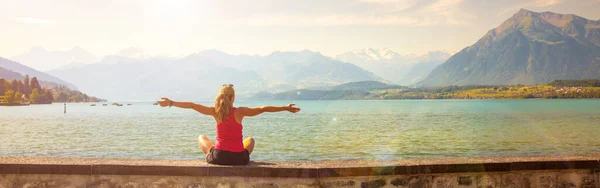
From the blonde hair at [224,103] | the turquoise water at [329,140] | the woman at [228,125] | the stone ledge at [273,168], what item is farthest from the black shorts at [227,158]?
the turquoise water at [329,140]

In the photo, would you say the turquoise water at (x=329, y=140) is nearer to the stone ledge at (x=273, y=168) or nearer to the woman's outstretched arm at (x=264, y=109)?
the woman's outstretched arm at (x=264, y=109)

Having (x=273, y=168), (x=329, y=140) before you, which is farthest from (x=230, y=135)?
(x=329, y=140)

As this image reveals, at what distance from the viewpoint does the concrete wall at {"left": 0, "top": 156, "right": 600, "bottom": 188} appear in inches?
279

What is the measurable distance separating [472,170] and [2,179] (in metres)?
6.27

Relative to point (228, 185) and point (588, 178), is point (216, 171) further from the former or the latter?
point (588, 178)

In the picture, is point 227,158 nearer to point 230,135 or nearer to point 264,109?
point 230,135

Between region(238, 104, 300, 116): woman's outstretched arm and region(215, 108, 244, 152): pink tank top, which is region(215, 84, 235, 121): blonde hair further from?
region(238, 104, 300, 116): woman's outstretched arm

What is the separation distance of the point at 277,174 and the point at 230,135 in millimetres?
1166

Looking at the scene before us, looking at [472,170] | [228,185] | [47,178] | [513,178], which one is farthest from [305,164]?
[47,178]

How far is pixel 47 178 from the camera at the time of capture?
725cm

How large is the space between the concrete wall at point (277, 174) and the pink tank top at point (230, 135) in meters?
0.46

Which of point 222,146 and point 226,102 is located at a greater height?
point 226,102

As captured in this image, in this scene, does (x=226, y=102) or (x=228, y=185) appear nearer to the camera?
(x=228, y=185)

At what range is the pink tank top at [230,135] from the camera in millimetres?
7734
